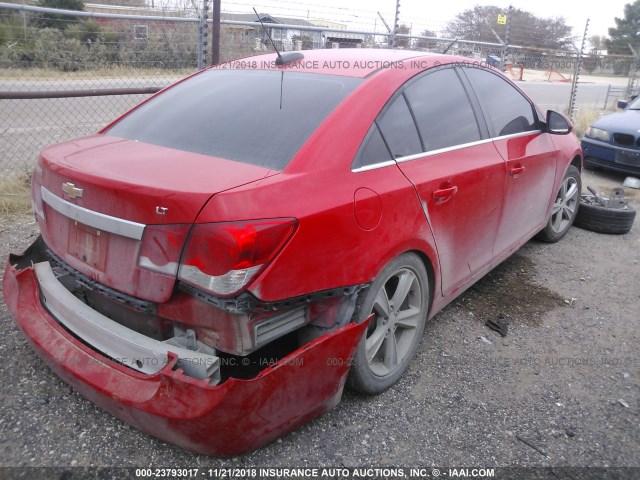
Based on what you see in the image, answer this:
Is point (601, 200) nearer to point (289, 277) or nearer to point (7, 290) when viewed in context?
point (289, 277)

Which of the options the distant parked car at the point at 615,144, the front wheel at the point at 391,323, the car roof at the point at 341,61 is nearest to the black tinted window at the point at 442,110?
the car roof at the point at 341,61

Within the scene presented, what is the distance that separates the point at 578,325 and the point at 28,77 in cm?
1018

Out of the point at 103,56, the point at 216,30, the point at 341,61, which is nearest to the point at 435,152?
the point at 341,61

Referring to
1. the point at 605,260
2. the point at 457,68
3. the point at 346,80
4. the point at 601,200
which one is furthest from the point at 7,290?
the point at 601,200

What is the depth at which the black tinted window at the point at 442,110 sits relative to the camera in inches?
114

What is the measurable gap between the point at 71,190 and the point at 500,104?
279 cm

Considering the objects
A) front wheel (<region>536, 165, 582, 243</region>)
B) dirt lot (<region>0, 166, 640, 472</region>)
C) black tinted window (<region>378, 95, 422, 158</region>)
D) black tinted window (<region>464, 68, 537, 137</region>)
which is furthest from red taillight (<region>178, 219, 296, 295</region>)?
front wheel (<region>536, 165, 582, 243</region>)

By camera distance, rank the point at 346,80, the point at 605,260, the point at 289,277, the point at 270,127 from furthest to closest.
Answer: the point at 605,260, the point at 346,80, the point at 270,127, the point at 289,277

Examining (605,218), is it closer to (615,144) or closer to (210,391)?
(615,144)

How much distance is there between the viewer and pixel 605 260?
4.73 m

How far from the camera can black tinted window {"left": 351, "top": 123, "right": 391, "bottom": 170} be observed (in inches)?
95.6

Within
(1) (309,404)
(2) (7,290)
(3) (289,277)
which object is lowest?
(1) (309,404)

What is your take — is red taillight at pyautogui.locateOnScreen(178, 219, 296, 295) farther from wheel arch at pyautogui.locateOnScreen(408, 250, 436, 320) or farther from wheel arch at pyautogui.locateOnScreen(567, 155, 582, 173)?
wheel arch at pyautogui.locateOnScreen(567, 155, 582, 173)

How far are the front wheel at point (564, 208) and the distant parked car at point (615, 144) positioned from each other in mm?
2790
